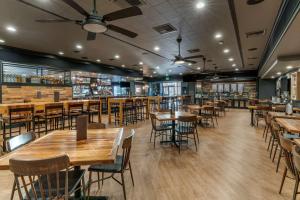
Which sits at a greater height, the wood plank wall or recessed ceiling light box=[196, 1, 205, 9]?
recessed ceiling light box=[196, 1, 205, 9]

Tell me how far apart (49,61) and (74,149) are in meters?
7.43

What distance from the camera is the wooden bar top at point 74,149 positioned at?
1.49 m

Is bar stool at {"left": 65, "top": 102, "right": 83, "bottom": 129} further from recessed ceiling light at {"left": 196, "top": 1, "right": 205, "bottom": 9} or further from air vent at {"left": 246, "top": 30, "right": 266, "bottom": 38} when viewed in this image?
air vent at {"left": 246, "top": 30, "right": 266, "bottom": 38}

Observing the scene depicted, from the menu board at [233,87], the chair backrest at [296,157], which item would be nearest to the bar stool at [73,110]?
the chair backrest at [296,157]

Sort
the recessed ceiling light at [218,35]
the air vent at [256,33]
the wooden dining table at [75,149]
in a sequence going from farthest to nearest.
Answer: the recessed ceiling light at [218,35] → the air vent at [256,33] → the wooden dining table at [75,149]

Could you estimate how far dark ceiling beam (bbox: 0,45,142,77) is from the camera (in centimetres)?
642

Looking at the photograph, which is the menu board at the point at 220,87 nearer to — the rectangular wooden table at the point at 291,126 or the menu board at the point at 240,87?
the menu board at the point at 240,87

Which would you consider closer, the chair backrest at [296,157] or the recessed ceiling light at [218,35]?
the chair backrest at [296,157]

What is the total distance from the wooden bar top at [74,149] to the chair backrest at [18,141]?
0.52 feet

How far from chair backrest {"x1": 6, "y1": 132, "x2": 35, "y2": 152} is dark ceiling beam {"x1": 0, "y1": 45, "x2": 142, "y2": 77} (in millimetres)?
6005

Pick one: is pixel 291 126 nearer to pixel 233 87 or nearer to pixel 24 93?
pixel 24 93

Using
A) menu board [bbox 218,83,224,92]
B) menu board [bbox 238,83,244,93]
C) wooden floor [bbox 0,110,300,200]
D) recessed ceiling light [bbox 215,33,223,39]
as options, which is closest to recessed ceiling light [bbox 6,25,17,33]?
wooden floor [bbox 0,110,300,200]

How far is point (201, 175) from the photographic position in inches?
111

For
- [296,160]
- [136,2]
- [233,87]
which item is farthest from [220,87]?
[296,160]
